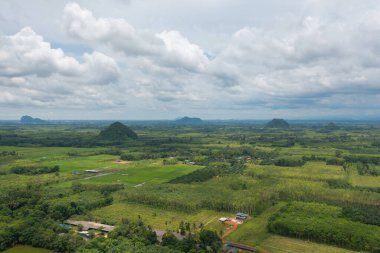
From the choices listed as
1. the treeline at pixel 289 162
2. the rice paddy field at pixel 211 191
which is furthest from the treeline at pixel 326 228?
the treeline at pixel 289 162

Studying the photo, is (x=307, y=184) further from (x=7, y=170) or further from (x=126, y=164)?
(x=7, y=170)

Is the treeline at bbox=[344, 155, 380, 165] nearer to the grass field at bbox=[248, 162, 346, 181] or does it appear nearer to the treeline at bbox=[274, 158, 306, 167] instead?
the grass field at bbox=[248, 162, 346, 181]

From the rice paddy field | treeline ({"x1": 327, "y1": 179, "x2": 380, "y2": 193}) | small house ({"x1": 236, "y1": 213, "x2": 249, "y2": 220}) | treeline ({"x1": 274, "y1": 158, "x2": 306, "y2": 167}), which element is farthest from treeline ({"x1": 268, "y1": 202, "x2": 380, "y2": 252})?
treeline ({"x1": 274, "y1": 158, "x2": 306, "y2": 167})

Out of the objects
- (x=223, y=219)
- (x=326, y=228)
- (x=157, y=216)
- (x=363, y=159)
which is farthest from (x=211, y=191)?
(x=363, y=159)

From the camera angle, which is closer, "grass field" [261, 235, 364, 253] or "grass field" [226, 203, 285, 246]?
"grass field" [261, 235, 364, 253]

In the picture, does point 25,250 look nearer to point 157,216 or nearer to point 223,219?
point 157,216

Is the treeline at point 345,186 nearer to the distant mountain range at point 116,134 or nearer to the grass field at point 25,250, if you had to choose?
the grass field at point 25,250
